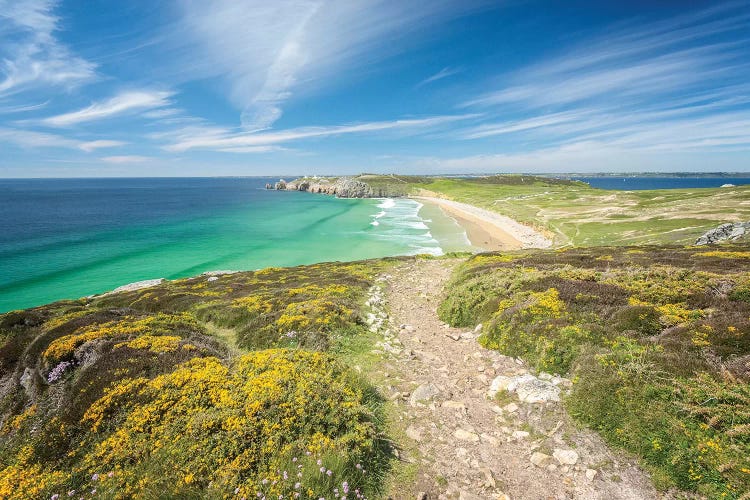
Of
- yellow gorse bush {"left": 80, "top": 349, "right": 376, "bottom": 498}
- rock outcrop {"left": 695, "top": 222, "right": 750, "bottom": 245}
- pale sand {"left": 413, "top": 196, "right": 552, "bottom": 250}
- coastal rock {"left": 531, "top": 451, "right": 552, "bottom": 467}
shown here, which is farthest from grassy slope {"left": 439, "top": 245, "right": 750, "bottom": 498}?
pale sand {"left": 413, "top": 196, "right": 552, "bottom": 250}

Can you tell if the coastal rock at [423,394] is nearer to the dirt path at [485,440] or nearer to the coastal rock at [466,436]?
the dirt path at [485,440]

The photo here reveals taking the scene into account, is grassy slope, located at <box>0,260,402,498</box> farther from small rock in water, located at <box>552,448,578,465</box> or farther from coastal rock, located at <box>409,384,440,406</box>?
small rock in water, located at <box>552,448,578,465</box>

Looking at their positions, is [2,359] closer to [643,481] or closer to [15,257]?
[643,481]

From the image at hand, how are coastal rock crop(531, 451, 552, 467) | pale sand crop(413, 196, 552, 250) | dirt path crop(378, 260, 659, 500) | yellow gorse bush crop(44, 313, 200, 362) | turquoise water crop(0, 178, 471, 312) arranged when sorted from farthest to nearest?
pale sand crop(413, 196, 552, 250)
turquoise water crop(0, 178, 471, 312)
yellow gorse bush crop(44, 313, 200, 362)
coastal rock crop(531, 451, 552, 467)
dirt path crop(378, 260, 659, 500)

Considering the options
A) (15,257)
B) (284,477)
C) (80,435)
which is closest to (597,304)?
(284,477)

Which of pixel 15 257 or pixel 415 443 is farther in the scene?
pixel 15 257

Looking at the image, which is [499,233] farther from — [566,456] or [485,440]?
[566,456]
